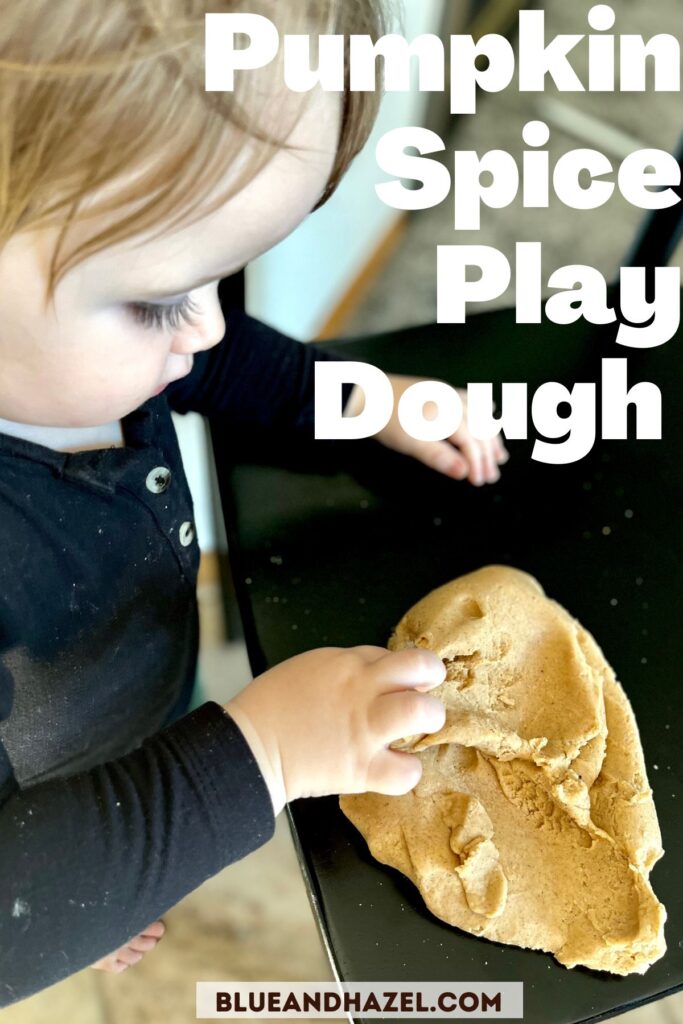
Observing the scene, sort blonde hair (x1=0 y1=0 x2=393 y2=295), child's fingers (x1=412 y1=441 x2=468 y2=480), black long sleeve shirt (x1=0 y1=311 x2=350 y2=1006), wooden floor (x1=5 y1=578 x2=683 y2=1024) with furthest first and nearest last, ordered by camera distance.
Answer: wooden floor (x1=5 y1=578 x2=683 y2=1024)
child's fingers (x1=412 y1=441 x2=468 y2=480)
black long sleeve shirt (x1=0 y1=311 x2=350 y2=1006)
blonde hair (x1=0 y1=0 x2=393 y2=295)

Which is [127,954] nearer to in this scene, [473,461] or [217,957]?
[217,957]

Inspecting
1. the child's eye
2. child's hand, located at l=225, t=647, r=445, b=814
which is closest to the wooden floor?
child's hand, located at l=225, t=647, r=445, b=814

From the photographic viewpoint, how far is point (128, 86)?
13.7 inches

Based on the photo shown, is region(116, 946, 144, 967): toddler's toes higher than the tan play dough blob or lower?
lower

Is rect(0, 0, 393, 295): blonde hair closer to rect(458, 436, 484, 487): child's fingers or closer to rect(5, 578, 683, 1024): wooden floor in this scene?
rect(458, 436, 484, 487): child's fingers

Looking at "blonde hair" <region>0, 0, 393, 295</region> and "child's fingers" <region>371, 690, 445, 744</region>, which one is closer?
"blonde hair" <region>0, 0, 393, 295</region>

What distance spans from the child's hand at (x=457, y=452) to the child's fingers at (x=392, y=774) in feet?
0.78

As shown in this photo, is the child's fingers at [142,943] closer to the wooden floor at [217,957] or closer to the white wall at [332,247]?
the wooden floor at [217,957]

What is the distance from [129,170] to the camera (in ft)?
1.18

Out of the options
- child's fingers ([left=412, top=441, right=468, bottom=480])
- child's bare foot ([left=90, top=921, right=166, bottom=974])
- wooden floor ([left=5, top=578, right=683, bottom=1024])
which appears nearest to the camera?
child's fingers ([left=412, top=441, right=468, bottom=480])

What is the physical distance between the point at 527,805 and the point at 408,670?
103 mm

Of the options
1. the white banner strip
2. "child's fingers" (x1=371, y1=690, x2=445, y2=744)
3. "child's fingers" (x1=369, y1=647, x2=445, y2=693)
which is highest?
"child's fingers" (x1=369, y1=647, x2=445, y2=693)

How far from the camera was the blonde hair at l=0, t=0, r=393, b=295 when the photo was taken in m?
0.34

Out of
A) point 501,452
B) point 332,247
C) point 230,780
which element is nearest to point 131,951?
point 230,780
